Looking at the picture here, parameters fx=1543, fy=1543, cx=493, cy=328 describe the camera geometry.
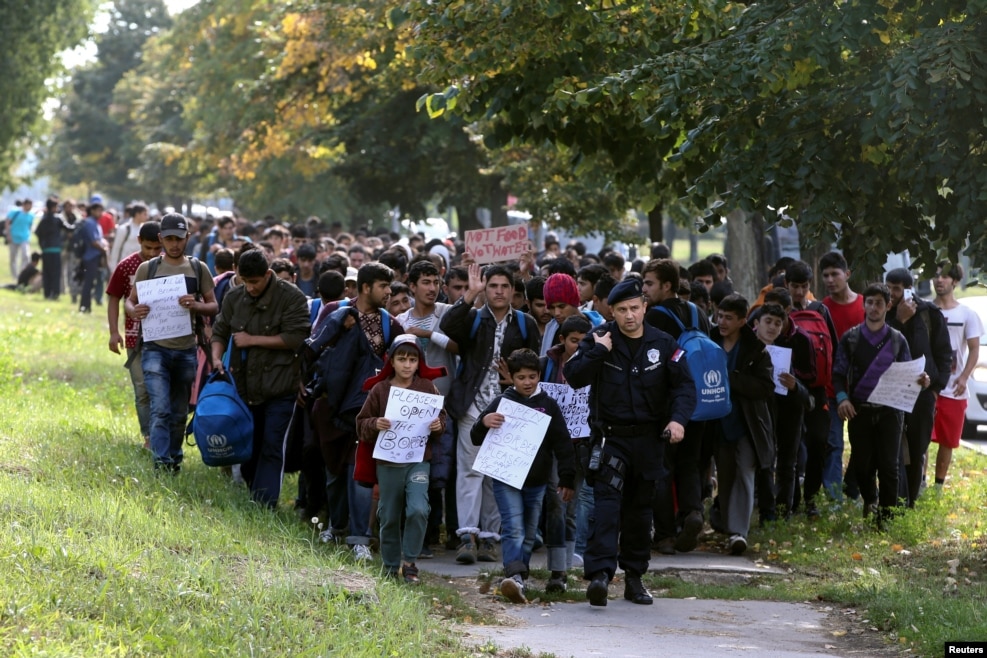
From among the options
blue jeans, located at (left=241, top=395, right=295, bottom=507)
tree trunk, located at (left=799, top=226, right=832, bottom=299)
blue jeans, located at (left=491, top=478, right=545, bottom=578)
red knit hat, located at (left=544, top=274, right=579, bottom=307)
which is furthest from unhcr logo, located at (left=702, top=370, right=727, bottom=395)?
tree trunk, located at (left=799, top=226, right=832, bottom=299)

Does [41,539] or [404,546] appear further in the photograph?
[404,546]

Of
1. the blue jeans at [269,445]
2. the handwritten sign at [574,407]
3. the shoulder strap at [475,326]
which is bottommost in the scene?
the blue jeans at [269,445]

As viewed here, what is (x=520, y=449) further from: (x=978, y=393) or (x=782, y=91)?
(x=978, y=393)

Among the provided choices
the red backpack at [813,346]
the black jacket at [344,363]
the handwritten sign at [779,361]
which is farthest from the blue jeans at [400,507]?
the red backpack at [813,346]

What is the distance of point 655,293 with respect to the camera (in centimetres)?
1070

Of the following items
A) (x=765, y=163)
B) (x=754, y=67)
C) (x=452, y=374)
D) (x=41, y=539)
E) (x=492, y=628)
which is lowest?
(x=492, y=628)

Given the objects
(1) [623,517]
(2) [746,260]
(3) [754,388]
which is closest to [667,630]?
(1) [623,517]

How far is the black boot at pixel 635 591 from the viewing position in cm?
950

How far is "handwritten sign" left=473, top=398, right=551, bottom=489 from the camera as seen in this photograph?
9.38 metres

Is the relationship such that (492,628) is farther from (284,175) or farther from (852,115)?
(284,175)

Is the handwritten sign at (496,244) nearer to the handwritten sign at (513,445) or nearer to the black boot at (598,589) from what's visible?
the handwritten sign at (513,445)

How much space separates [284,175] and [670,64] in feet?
123

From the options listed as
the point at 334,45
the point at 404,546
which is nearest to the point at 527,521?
the point at 404,546

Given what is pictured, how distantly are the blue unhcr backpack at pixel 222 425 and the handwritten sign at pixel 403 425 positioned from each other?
1460mm
